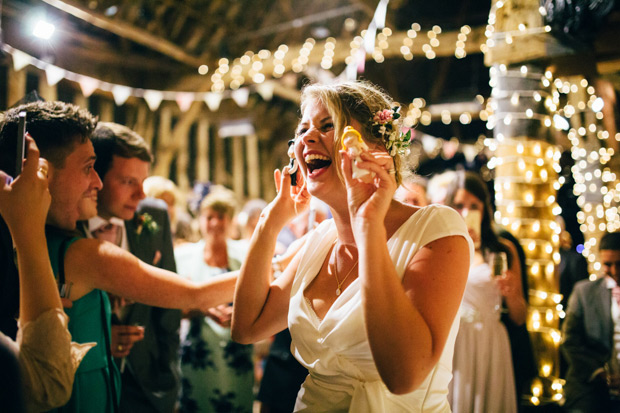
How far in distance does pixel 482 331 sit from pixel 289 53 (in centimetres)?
489

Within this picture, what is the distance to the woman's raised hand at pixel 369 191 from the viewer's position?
1104mm

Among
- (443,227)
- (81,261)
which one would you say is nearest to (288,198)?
(443,227)

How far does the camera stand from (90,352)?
163 cm

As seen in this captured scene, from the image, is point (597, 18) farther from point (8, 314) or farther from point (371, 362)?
point (8, 314)

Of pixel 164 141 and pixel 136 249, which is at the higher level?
pixel 164 141

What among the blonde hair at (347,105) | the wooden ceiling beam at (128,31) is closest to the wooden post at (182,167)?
the wooden ceiling beam at (128,31)

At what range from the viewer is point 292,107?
9.62 meters

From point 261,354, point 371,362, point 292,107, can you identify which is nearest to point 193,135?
point 292,107

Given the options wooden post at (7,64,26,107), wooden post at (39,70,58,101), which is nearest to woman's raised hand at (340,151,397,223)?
wooden post at (7,64,26,107)

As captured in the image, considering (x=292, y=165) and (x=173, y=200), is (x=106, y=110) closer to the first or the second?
(x=173, y=200)

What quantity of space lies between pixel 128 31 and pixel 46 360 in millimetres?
5868

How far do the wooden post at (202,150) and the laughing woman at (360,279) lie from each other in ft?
23.3

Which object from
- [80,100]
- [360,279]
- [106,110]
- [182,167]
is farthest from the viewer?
[182,167]

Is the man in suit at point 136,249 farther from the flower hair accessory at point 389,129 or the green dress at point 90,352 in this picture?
the flower hair accessory at point 389,129
